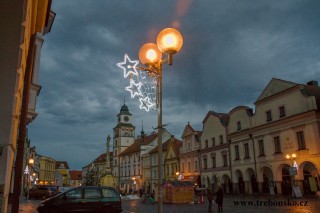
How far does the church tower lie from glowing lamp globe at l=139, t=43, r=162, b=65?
290ft

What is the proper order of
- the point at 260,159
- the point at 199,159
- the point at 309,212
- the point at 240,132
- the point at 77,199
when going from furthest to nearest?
the point at 199,159 → the point at 240,132 → the point at 260,159 → the point at 309,212 → the point at 77,199

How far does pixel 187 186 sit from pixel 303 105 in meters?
14.8

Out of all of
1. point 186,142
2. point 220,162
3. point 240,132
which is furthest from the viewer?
point 186,142

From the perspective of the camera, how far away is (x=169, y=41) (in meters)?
7.44

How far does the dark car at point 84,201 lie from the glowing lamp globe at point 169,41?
11443 millimetres

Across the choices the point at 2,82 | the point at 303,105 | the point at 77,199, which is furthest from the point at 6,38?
the point at 303,105

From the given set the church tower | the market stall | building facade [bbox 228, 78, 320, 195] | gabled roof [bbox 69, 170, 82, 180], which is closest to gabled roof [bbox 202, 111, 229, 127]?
building facade [bbox 228, 78, 320, 195]

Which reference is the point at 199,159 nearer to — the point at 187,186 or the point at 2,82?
the point at 187,186

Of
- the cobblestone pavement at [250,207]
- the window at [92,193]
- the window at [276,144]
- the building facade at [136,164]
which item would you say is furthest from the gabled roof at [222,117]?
the window at [92,193]

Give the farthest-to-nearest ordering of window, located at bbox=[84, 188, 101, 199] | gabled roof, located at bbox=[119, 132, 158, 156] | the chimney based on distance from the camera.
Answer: gabled roof, located at bbox=[119, 132, 158, 156] < the chimney < window, located at bbox=[84, 188, 101, 199]

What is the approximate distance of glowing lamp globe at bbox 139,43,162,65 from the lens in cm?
808

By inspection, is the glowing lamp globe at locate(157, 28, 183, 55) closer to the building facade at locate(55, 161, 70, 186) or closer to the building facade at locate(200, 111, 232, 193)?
the building facade at locate(200, 111, 232, 193)

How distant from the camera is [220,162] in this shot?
4716 cm

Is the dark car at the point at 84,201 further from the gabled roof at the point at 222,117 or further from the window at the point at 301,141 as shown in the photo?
the gabled roof at the point at 222,117
